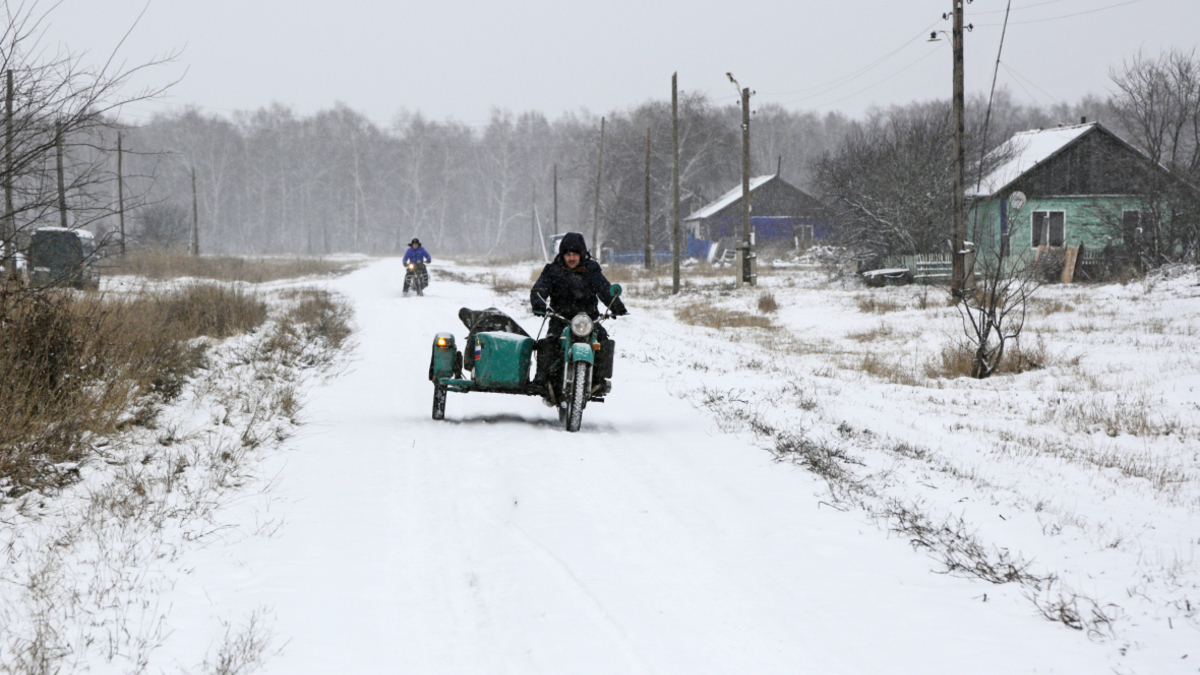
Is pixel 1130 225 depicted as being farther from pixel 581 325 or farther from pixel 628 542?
pixel 628 542

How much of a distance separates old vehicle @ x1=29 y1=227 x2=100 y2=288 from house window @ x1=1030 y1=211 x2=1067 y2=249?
36849mm

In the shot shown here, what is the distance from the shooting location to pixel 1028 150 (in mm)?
39000

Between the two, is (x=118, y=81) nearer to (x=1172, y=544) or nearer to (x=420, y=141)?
(x=1172, y=544)

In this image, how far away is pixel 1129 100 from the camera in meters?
32.7

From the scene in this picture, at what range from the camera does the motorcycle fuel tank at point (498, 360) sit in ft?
28.4

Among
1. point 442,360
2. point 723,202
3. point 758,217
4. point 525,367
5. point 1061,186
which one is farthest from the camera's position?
point 758,217

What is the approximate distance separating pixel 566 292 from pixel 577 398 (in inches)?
47.2

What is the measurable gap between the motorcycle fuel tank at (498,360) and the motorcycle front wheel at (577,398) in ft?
1.99

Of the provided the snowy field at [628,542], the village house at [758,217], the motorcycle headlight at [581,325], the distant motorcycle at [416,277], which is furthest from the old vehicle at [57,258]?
the village house at [758,217]

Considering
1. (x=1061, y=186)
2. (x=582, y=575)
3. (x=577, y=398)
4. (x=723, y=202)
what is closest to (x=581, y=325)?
(x=577, y=398)

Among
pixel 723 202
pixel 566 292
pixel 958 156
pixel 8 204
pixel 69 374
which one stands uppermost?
pixel 723 202

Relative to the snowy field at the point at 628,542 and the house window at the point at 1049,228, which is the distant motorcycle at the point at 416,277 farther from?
the house window at the point at 1049,228

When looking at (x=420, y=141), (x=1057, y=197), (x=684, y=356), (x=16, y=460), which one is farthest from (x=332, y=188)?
(x=16, y=460)

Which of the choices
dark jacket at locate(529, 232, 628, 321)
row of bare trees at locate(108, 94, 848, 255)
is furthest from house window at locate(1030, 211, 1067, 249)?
row of bare trees at locate(108, 94, 848, 255)
